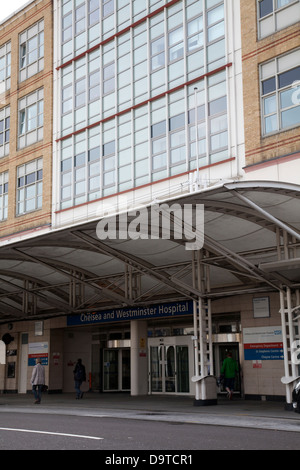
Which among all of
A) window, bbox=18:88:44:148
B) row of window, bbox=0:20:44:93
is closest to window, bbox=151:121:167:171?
window, bbox=18:88:44:148

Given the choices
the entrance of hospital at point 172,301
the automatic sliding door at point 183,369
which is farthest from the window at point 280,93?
the automatic sliding door at point 183,369

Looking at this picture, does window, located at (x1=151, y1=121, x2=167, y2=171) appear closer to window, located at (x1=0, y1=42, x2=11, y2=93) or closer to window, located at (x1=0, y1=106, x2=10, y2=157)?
window, located at (x1=0, y1=106, x2=10, y2=157)

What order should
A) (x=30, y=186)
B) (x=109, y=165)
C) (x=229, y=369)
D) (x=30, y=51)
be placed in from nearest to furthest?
(x=229, y=369) → (x=109, y=165) → (x=30, y=186) → (x=30, y=51)

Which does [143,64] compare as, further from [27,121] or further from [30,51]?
[30,51]

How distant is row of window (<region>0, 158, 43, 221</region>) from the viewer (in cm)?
3012

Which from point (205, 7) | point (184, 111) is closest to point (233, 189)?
point (184, 111)

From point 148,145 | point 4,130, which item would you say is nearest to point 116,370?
point 148,145

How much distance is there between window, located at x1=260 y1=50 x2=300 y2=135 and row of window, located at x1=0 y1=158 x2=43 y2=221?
12777mm

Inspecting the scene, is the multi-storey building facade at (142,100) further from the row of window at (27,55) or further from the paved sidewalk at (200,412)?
the paved sidewalk at (200,412)

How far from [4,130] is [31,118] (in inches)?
113

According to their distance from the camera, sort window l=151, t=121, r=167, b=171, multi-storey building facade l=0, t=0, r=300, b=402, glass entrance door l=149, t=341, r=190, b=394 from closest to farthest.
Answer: multi-storey building facade l=0, t=0, r=300, b=402, window l=151, t=121, r=167, b=171, glass entrance door l=149, t=341, r=190, b=394

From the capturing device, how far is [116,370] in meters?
31.0

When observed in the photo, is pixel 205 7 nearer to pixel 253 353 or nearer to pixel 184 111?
pixel 184 111

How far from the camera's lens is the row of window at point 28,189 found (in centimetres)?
3012
